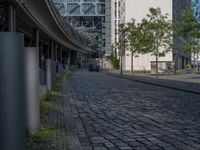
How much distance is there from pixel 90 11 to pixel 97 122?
14838 cm

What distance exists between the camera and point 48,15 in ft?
116

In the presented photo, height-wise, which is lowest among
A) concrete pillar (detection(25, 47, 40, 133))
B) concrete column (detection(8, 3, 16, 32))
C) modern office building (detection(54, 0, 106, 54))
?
concrete pillar (detection(25, 47, 40, 133))

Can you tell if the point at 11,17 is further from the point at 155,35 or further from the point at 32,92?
the point at 155,35

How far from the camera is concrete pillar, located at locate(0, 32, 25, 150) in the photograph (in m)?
5.45

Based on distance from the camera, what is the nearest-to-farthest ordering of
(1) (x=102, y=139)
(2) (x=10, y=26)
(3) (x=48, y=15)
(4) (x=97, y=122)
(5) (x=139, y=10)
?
(1) (x=102, y=139) → (4) (x=97, y=122) → (2) (x=10, y=26) → (3) (x=48, y=15) → (5) (x=139, y=10)

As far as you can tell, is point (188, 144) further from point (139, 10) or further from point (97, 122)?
point (139, 10)

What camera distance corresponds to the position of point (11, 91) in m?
5.50

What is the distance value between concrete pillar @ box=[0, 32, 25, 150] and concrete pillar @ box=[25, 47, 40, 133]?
11.0ft

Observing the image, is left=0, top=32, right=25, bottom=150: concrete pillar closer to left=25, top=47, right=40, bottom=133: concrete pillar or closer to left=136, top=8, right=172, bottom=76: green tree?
left=25, top=47, right=40, bottom=133: concrete pillar

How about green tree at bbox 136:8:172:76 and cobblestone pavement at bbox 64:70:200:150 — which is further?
green tree at bbox 136:8:172:76

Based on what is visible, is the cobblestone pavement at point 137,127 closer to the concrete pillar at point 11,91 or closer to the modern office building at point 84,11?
the concrete pillar at point 11,91

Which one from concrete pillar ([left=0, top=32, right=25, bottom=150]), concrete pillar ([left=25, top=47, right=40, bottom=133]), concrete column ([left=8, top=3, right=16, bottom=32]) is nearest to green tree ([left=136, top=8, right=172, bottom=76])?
concrete column ([left=8, top=3, right=16, bottom=32])

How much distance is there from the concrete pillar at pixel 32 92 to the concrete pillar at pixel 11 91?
337cm

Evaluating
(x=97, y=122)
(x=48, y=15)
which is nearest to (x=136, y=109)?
(x=97, y=122)
